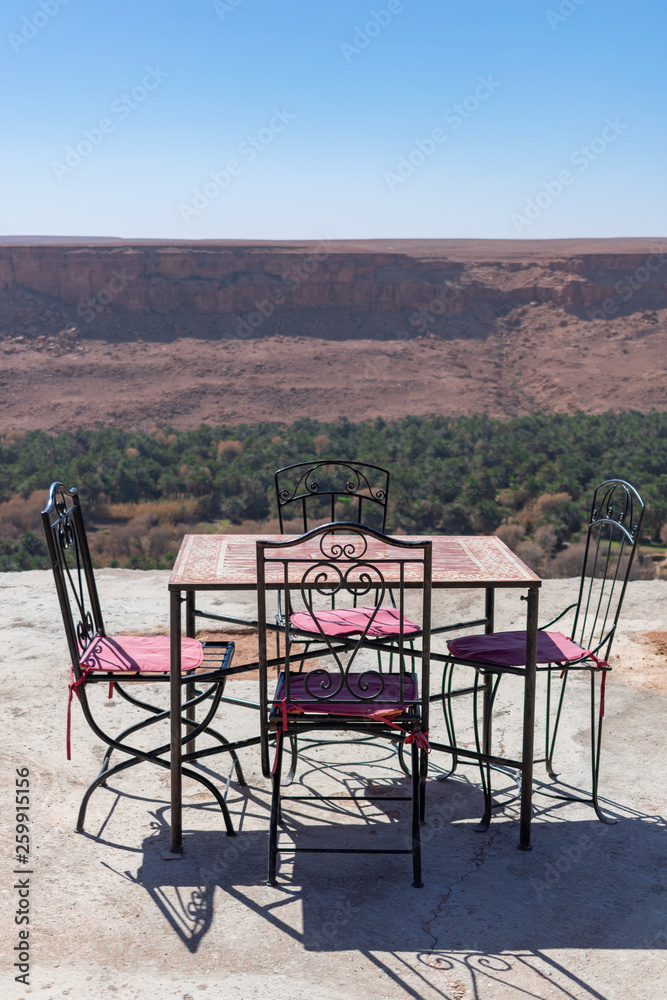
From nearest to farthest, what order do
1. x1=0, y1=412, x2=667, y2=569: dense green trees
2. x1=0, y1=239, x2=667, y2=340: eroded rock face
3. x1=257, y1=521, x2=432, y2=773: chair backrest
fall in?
x1=257, y1=521, x2=432, y2=773: chair backrest, x1=0, y1=412, x2=667, y2=569: dense green trees, x1=0, y1=239, x2=667, y2=340: eroded rock face

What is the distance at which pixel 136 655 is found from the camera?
311 cm

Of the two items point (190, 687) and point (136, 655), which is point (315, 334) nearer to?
point (190, 687)

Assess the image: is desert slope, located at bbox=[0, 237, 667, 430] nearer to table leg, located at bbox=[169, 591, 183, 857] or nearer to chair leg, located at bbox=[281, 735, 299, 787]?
chair leg, located at bbox=[281, 735, 299, 787]

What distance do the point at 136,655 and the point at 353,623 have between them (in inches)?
33.8

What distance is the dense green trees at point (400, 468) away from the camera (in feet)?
54.5

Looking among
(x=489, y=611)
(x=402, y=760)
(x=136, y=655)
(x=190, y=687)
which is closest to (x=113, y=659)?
(x=136, y=655)

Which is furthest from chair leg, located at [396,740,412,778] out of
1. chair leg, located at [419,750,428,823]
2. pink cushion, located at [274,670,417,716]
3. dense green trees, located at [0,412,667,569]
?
dense green trees, located at [0,412,667,569]

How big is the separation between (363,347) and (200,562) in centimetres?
4152

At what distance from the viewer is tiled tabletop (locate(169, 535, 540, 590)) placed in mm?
2865

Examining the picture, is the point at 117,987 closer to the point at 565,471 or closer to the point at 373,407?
the point at 565,471

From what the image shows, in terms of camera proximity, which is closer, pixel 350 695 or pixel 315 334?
pixel 350 695

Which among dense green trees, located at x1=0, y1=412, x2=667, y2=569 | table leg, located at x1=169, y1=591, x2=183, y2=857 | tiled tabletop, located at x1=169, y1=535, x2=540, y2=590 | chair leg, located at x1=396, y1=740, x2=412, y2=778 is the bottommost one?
dense green trees, located at x1=0, y1=412, x2=667, y2=569

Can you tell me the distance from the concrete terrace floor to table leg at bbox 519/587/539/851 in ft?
0.30

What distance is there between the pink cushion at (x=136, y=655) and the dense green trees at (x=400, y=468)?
850 cm
